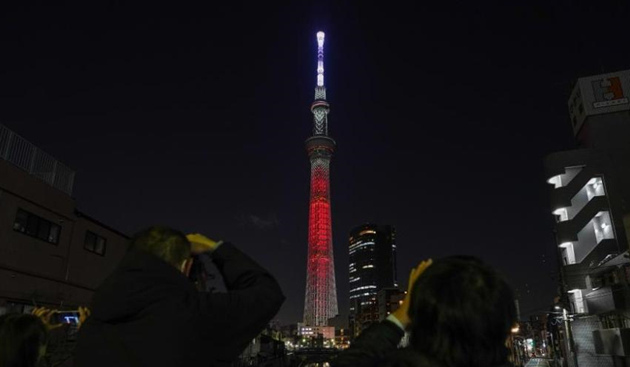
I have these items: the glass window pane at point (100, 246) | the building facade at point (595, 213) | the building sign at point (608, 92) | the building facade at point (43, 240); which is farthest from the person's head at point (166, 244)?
the building sign at point (608, 92)

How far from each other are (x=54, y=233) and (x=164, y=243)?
1645 centimetres

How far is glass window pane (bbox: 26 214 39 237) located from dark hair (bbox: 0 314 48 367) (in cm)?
1434

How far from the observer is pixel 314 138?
9156 centimetres

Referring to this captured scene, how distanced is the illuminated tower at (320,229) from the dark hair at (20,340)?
81.4 meters

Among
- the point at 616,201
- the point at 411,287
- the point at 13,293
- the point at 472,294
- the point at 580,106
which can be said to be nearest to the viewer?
the point at 472,294

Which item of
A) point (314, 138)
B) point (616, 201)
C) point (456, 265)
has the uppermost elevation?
point (314, 138)

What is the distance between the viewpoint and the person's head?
1.75 metres

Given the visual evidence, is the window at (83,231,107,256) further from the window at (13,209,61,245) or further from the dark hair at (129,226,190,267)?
the dark hair at (129,226,190,267)

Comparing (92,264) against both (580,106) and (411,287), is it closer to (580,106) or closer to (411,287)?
(411,287)

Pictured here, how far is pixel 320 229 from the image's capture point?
8394cm

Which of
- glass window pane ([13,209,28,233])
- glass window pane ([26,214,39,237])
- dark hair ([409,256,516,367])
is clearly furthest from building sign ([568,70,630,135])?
dark hair ([409,256,516,367])

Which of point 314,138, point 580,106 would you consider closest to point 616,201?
point 580,106

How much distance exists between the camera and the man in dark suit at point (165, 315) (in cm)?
156

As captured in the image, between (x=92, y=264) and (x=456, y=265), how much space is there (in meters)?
19.0
